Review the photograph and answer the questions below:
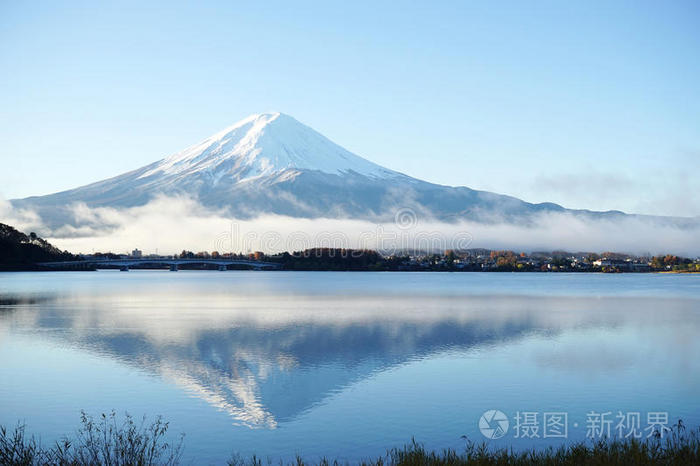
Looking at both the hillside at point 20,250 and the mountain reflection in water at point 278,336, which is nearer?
the mountain reflection in water at point 278,336

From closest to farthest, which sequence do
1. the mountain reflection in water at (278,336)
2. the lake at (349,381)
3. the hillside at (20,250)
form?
1. the lake at (349,381)
2. the mountain reflection in water at (278,336)
3. the hillside at (20,250)

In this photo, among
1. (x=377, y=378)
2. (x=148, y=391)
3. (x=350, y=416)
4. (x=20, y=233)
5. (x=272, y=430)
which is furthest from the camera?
(x=20, y=233)

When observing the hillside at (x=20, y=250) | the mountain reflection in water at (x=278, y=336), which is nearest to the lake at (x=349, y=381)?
the mountain reflection in water at (x=278, y=336)

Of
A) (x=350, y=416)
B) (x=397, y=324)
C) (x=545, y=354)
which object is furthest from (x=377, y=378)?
(x=397, y=324)

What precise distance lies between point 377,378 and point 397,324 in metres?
14.3

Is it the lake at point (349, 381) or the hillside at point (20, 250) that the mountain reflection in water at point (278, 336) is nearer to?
the lake at point (349, 381)

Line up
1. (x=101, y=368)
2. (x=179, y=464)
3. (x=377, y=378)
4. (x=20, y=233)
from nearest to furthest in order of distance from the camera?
(x=179, y=464), (x=377, y=378), (x=101, y=368), (x=20, y=233)

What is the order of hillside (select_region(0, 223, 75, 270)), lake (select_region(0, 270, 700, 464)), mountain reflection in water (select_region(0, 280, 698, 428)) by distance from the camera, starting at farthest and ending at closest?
hillside (select_region(0, 223, 75, 270)), mountain reflection in water (select_region(0, 280, 698, 428)), lake (select_region(0, 270, 700, 464))

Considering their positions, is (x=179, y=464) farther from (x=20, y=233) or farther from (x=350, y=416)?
(x=20, y=233)

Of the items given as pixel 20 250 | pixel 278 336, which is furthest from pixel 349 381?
pixel 20 250

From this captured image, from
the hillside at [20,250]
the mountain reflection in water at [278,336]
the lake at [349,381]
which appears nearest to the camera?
the lake at [349,381]

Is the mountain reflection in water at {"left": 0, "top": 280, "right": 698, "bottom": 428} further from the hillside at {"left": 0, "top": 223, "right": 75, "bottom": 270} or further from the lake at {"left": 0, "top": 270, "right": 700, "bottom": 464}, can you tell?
the hillside at {"left": 0, "top": 223, "right": 75, "bottom": 270}

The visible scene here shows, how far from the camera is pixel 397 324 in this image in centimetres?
3072

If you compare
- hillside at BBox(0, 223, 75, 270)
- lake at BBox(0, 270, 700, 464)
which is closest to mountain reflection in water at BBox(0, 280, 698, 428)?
lake at BBox(0, 270, 700, 464)
